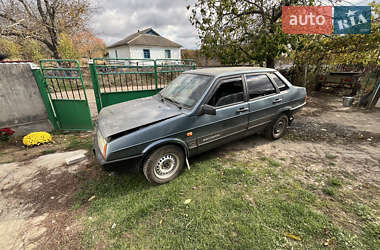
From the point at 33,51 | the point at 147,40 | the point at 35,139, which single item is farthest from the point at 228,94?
the point at 147,40

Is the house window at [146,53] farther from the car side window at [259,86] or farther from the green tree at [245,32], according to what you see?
the car side window at [259,86]

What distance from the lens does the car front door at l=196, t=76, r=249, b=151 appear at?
295cm

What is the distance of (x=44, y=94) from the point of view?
4.68m

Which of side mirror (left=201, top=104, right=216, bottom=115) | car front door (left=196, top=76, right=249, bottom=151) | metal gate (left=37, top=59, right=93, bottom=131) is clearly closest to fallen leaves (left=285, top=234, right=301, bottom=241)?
car front door (left=196, top=76, right=249, bottom=151)

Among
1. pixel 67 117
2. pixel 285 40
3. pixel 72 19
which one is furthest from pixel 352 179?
pixel 72 19

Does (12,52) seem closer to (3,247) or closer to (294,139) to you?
(3,247)

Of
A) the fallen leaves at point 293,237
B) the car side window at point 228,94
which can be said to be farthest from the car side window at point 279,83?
the fallen leaves at point 293,237

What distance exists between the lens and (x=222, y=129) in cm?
315

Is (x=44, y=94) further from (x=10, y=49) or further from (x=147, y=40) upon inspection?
(x=147, y=40)

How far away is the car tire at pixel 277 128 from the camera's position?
4086 millimetres

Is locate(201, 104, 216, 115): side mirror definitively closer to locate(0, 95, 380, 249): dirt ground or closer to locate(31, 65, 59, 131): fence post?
locate(0, 95, 380, 249): dirt ground

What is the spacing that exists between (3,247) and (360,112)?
992cm

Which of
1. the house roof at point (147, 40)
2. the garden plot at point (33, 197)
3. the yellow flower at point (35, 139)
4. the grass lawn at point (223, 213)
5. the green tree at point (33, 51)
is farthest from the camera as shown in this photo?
the house roof at point (147, 40)

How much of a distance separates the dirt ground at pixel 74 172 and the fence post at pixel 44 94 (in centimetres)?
81
